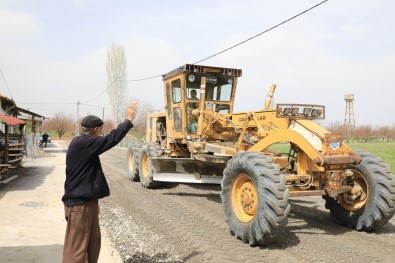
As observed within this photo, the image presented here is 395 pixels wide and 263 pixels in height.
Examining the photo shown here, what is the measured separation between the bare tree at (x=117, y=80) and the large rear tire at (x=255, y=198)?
3588 cm

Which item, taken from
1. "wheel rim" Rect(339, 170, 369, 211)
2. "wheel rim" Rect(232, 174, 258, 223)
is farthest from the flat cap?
"wheel rim" Rect(339, 170, 369, 211)

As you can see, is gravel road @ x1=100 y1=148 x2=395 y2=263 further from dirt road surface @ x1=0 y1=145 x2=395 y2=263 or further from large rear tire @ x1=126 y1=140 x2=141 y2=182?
large rear tire @ x1=126 y1=140 x2=141 y2=182

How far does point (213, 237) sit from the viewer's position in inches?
221

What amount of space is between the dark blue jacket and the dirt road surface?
5.07 ft

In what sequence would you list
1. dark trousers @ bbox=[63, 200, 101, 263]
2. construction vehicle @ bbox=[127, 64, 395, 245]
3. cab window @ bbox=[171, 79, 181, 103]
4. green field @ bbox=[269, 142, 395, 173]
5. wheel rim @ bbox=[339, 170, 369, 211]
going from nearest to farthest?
dark trousers @ bbox=[63, 200, 101, 263] → construction vehicle @ bbox=[127, 64, 395, 245] → wheel rim @ bbox=[339, 170, 369, 211] → cab window @ bbox=[171, 79, 181, 103] → green field @ bbox=[269, 142, 395, 173]

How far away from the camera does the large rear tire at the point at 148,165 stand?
32.3ft

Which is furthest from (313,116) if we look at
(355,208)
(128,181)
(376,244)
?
(128,181)

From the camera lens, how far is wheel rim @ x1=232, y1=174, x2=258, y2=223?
5448 mm

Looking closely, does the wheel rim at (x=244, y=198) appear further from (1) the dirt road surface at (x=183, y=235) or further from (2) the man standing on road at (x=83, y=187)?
(2) the man standing on road at (x=83, y=187)

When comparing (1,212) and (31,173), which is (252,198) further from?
(31,173)

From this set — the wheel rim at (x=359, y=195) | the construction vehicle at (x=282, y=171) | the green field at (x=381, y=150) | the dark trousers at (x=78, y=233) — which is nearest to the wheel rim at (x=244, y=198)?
the construction vehicle at (x=282, y=171)

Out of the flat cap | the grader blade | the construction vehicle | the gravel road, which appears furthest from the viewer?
the grader blade

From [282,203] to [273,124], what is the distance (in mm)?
2058

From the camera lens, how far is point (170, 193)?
9.46m
